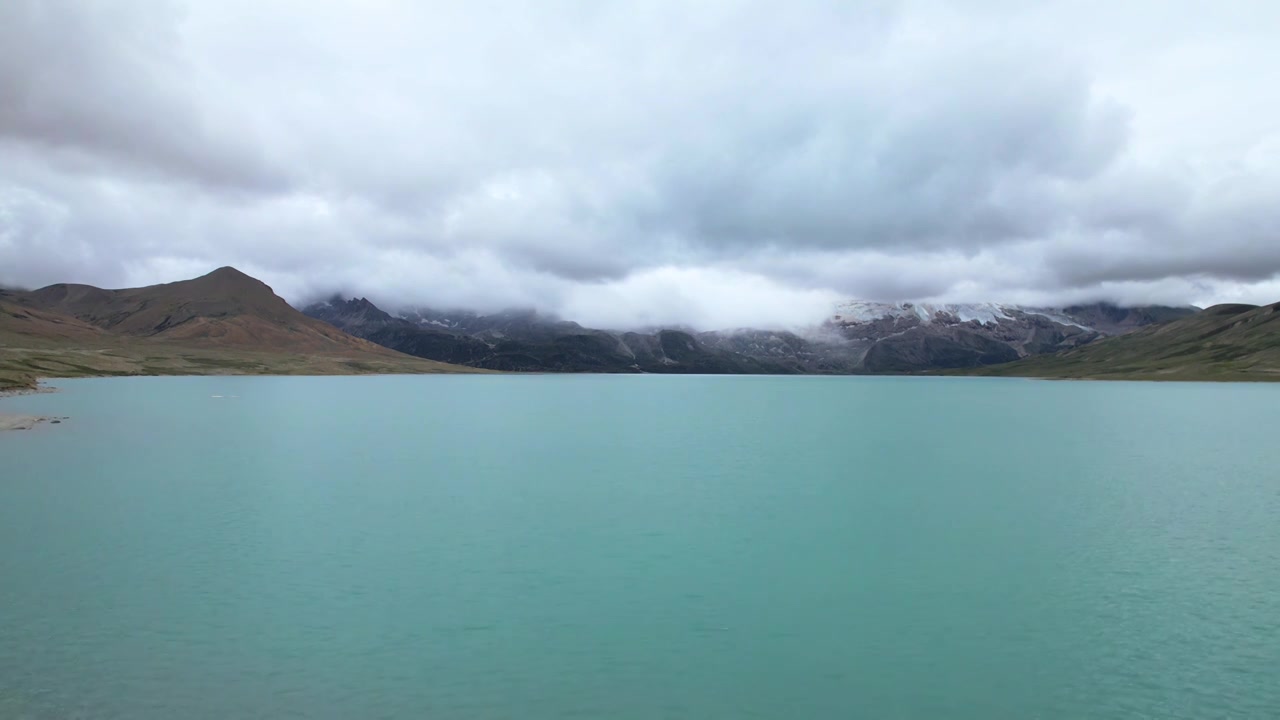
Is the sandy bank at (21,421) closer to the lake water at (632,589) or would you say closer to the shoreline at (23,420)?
the shoreline at (23,420)

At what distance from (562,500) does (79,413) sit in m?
103

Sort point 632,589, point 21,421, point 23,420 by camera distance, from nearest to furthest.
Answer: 1. point 632,589
2. point 21,421
3. point 23,420

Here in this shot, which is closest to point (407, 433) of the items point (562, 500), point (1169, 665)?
point (562, 500)

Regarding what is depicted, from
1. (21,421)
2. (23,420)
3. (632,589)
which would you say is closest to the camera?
(632,589)

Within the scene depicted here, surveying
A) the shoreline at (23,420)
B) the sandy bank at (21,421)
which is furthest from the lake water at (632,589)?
the shoreline at (23,420)

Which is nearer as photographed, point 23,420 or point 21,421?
point 21,421

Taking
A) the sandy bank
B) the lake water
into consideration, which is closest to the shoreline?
the sandy bank

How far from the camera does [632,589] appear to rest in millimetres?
31344

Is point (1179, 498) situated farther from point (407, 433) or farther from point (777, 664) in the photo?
point (407, 433)

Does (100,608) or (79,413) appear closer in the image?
(100,608)

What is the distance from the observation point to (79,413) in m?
115

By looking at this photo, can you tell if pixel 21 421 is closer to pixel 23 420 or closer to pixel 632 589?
pixel 23 420

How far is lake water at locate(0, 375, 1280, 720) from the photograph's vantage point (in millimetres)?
21203

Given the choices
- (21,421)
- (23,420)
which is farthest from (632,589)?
(23,420)
